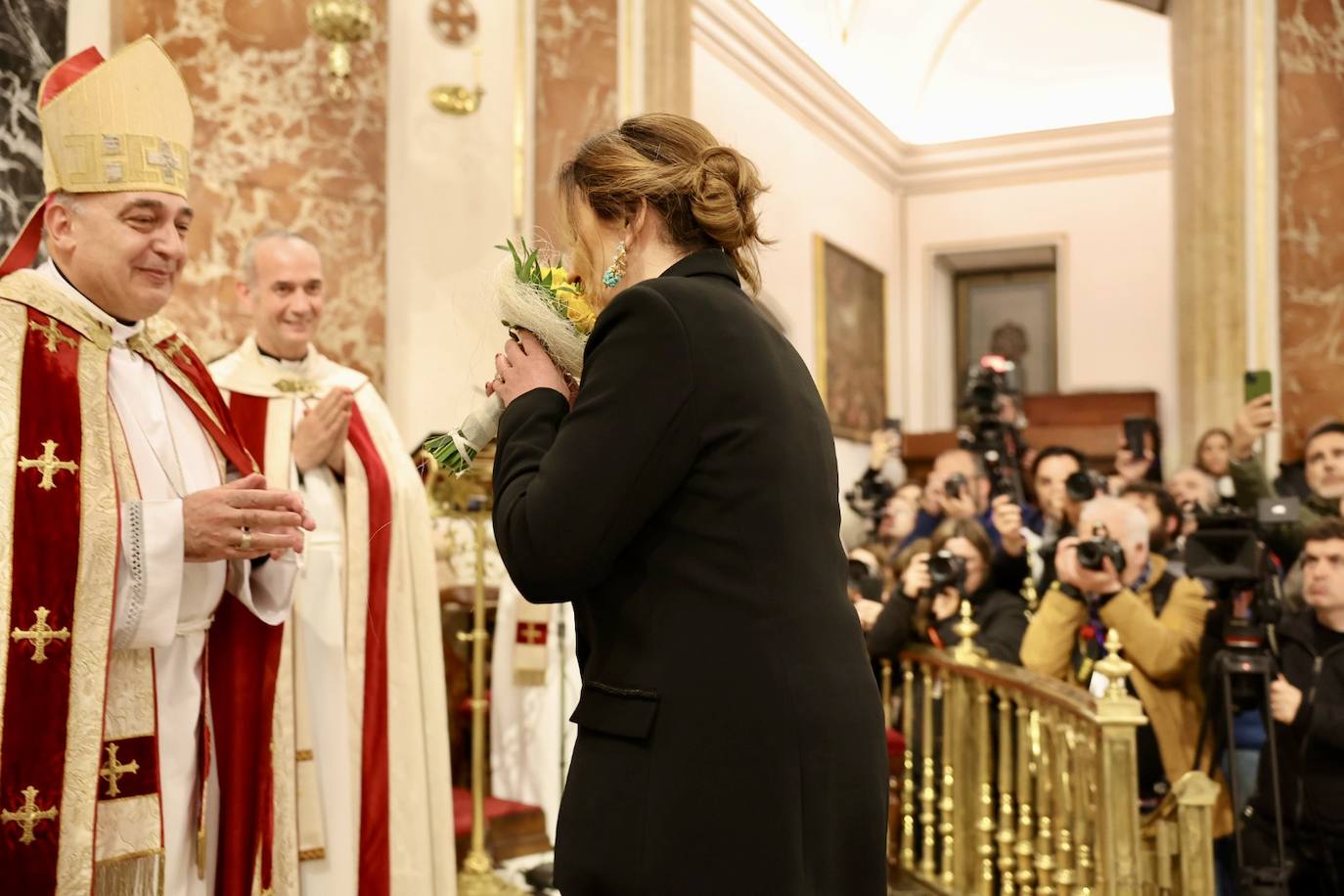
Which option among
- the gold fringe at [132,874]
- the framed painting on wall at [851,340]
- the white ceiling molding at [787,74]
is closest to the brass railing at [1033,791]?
the gold fringe at [132,874]

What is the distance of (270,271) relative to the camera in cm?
391

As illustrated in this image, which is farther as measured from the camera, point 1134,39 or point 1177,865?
point 1134,39

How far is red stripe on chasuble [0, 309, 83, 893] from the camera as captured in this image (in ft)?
8.34

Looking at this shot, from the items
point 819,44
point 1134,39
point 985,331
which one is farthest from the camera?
point 985,331

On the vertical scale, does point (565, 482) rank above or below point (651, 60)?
below

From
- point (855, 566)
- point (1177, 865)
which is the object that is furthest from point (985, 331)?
point (1177, 865)

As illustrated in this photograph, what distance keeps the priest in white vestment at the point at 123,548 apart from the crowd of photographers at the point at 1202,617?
1518 mm

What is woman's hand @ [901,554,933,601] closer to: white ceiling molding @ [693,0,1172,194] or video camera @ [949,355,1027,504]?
video camera @ [949,355,1027,504]

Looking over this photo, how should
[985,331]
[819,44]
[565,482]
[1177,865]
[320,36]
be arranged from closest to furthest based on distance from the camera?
1. [565,482]
2. [1177,865]
3. [320,36]
4. [819,44]
5. [985,331]

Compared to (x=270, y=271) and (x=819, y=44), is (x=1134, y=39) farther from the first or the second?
(x=270, y=271)

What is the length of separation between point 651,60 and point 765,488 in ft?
20.7

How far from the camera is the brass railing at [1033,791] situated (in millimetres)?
3594

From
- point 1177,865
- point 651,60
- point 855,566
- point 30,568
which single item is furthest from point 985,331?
point 30,568

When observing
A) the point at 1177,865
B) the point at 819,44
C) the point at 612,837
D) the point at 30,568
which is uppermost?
the point at 819,44
